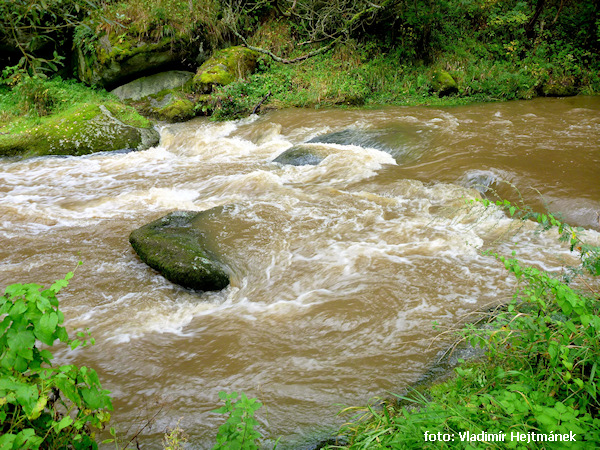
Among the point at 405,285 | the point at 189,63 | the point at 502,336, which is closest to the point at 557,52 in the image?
the point at 189,63

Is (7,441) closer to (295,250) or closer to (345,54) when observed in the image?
(295,250)

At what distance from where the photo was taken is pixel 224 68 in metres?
13.5

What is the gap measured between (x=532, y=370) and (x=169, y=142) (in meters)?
10.0

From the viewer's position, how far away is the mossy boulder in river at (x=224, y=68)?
13117 millimetres

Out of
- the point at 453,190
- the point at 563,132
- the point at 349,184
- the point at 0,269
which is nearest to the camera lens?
the point at 0,269

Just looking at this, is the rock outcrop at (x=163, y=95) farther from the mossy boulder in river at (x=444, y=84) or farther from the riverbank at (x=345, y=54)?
the mossy boulder in river at (x=444, y=84)

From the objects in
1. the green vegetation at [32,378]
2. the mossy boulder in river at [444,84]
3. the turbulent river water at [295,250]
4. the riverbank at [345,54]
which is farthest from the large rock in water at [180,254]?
the mossy boulder in river at [444,84]

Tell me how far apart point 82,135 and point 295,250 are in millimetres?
7455

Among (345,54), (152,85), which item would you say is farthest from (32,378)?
(345,54)

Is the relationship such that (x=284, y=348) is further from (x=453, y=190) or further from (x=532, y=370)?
(x=453, y=190)

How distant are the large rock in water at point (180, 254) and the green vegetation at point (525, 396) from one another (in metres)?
2.49

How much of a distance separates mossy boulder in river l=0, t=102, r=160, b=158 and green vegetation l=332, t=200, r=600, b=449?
9659 millimetres

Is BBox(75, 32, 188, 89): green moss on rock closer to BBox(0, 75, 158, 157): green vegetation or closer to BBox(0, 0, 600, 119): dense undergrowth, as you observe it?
BBox(0, 0, 600, 119): dense undergrowth

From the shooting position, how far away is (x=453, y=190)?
6.90 metres
